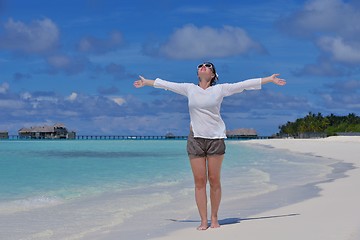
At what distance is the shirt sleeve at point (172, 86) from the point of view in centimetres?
659

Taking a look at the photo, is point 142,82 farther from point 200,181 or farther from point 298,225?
point 298,225

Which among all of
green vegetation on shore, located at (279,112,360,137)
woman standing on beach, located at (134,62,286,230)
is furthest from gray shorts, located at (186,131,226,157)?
green vegetation on shore, located at (279,112,360,137)

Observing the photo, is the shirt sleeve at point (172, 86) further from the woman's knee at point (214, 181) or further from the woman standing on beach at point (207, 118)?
the woman's knee at point (214, 181)

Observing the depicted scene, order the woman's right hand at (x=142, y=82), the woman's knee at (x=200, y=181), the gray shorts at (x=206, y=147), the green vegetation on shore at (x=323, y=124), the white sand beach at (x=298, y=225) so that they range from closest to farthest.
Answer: the white sand beach at (x=298, y=225) → the gray shorts at (x=206, y=147) → the woman's knee at (x=200, y=181) → the woman's right hand at (x=142, y=82) → the green vegetation on shore at (x=323, y=124)

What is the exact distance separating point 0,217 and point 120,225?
258 centimetres

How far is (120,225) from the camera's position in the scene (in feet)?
25.8

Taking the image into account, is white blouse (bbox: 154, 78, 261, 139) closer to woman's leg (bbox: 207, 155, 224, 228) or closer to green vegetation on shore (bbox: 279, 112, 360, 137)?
woman's leg (bbox: 207, 155, 224, 228)

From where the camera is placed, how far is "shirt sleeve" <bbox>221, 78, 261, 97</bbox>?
21.3 feet

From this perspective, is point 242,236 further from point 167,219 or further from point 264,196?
point 264,196

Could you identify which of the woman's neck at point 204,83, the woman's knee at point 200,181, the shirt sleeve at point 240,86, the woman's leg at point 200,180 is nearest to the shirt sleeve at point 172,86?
the woman's neck at point 204,83

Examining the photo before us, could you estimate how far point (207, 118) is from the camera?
21.1 ft

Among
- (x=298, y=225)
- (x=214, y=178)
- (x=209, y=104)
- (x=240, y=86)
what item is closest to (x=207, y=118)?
(x=209, y=104)

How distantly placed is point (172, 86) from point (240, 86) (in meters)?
0.81

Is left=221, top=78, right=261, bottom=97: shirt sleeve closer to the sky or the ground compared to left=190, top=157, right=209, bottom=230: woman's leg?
closer to the sky
